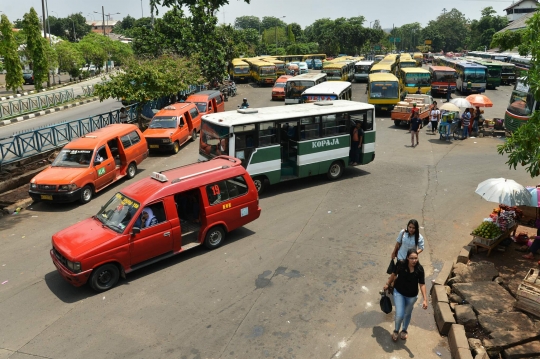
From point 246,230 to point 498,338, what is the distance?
19.9 feet

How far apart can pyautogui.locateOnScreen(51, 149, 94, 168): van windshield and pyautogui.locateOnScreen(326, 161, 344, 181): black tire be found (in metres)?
7.61

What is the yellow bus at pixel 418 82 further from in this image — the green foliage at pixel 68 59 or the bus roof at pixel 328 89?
the green foliage at pixel 68 59

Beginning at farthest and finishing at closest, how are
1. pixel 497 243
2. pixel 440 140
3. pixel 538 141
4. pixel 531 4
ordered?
pixel 531 4 < pixel 440 140 < pixel 497 243 < pixel 538 141

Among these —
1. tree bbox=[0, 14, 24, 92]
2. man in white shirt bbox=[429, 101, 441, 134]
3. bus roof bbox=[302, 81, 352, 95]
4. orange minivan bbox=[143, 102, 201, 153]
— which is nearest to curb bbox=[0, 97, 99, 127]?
tree bbox=[0, 14, 24, 92]

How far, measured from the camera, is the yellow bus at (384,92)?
25.4 m

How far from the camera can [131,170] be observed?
50.6ft

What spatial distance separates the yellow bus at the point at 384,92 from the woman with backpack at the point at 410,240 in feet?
65.1

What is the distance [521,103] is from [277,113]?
478 inches

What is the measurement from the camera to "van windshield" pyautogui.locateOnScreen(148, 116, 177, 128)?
19.2 metres

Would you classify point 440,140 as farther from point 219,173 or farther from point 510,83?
point 510,83

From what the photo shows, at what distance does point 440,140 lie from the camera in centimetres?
2072

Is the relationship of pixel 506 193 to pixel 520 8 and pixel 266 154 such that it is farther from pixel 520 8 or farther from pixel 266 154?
pixel 520 8

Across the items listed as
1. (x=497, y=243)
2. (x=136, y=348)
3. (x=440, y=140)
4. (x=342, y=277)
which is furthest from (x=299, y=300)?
(x=440, y=140)

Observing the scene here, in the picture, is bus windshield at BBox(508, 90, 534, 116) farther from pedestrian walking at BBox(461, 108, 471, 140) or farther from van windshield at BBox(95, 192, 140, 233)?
van windshield at BBox(95, 192, 140, 233)
